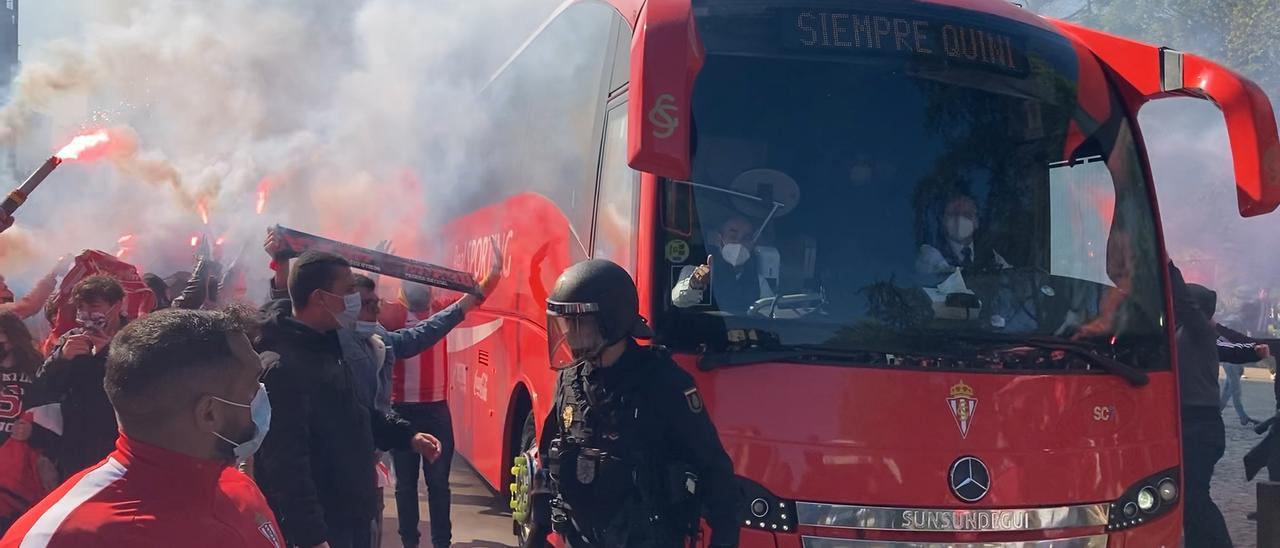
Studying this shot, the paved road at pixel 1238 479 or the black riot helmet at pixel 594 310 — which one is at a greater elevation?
the black riot helmet at pixel 594 310

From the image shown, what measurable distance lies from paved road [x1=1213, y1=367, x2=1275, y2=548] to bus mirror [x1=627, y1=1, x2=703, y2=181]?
5642 millimetres

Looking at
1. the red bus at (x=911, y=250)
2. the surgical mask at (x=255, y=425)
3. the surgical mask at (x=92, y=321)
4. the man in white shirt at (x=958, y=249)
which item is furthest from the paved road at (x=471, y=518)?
the surgical mask at (x=255, y=425)

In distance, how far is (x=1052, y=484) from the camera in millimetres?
4012

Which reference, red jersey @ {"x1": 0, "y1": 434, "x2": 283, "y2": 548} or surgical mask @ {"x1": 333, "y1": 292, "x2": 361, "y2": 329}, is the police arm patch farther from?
red jersey @ {"x1": 0, "y1": 434, "x2": 283, "y2": 548}

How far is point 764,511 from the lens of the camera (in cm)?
388

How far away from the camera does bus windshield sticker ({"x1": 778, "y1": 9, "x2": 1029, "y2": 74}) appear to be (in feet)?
14.6

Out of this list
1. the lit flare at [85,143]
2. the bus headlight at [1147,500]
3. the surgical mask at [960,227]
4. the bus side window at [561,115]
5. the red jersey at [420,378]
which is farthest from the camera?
the lit flare at [85,143]

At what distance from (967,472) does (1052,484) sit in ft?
1.23

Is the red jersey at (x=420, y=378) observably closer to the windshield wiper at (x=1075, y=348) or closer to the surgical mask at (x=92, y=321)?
the surgical mask at (x=92, y=321)

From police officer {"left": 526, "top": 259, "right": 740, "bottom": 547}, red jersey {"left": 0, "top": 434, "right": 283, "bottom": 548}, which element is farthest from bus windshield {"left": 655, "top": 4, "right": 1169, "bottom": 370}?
red jersey {"left": 0, "top": 434, "right": 283, "bottom": 548}

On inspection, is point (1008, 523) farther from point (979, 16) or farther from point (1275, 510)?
point (1275, 510)

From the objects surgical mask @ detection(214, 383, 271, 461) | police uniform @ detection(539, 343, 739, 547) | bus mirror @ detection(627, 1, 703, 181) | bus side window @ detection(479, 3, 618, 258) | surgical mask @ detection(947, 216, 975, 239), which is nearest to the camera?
surgical mask @ detection(214, 383, 271, 461)

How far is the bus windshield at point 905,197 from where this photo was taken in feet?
13.5

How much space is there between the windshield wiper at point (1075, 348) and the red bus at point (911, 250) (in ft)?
0.04
